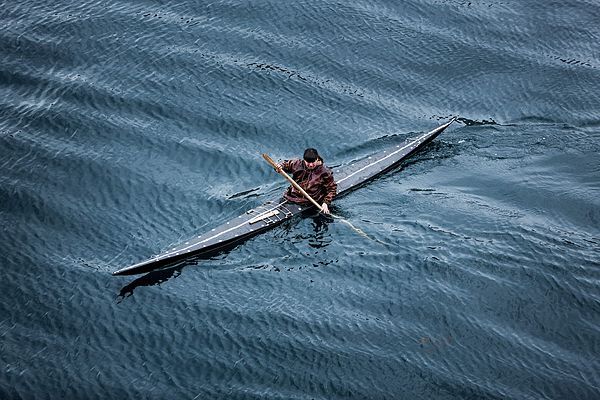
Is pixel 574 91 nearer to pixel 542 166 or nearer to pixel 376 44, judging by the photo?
pixel 542 166

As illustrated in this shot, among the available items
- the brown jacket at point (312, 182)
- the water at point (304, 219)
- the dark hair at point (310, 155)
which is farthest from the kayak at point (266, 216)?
the dark hair at point (310, 155)

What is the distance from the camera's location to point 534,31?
35.2 metres

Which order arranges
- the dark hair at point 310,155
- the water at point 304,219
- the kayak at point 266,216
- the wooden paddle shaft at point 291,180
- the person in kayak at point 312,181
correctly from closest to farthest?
the water at point 304,219
the kayak at point 266,216
the wooden paddle shaft at point 291,180
the dark hair at point 310,155
the person in kayak at point 312,181

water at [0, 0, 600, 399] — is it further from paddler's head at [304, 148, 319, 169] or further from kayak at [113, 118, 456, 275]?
paddler's head at [304, 148, 319, 169]

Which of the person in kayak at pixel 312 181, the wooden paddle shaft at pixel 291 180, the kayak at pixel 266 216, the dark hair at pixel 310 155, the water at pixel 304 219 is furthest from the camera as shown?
the person in kayak at pixel 312 181

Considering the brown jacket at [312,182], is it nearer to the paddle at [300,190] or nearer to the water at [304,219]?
the paddle at [300,190]

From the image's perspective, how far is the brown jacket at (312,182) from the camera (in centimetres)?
2459

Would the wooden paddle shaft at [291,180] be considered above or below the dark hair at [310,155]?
below

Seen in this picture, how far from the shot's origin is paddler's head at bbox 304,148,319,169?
24.0 m

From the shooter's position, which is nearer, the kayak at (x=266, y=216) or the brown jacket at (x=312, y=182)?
the kayak at (x=266, y=216)

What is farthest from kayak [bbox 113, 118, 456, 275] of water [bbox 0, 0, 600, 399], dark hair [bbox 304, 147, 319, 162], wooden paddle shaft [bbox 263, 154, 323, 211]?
dark hair [bbox 304, 147, 319, 162]

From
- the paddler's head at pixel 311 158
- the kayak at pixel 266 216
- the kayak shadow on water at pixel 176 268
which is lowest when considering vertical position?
the kayak shadow on water at pixel 176 268

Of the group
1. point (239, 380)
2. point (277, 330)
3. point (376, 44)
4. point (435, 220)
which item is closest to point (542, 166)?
point (435, 220)

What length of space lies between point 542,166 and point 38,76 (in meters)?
21.6
